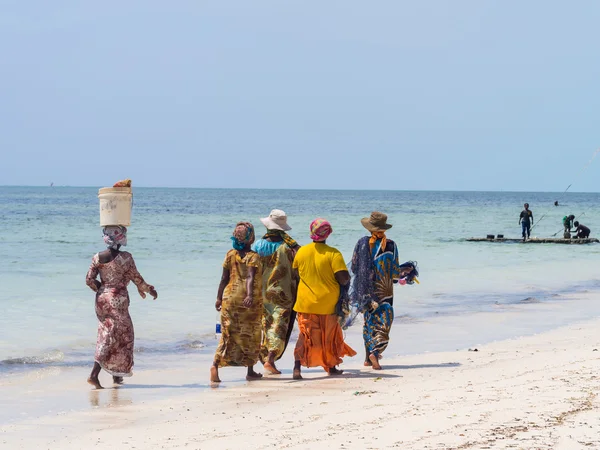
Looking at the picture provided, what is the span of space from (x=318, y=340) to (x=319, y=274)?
1.96ft

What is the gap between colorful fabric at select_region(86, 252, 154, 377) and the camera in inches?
289

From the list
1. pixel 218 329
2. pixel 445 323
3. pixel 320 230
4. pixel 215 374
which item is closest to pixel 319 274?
pixel 320 230

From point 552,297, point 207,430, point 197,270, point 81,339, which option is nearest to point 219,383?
point 207,430

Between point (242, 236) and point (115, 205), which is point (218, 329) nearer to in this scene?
point (242, 236)

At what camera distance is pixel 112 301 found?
733cm

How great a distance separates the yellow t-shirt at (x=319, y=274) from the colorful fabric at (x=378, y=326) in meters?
0.58

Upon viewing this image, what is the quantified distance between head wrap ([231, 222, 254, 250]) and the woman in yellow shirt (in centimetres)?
45

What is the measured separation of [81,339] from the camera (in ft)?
33.9

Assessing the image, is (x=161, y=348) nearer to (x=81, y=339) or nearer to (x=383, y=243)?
(x=81, y=339)

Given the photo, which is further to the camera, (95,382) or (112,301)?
(95,382)

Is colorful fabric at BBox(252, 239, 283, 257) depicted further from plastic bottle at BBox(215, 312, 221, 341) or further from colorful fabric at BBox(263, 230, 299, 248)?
plastic bottle at BBox(215, 312, 221, 341)

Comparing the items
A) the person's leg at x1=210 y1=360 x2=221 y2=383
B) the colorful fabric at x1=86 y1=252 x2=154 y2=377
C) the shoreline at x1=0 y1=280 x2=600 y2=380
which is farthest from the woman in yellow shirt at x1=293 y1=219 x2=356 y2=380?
the shoreline at x1=0 y1=280 x2=600 y2=380

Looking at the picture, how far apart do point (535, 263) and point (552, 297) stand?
7.52 m

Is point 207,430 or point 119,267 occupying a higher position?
point 119,267
